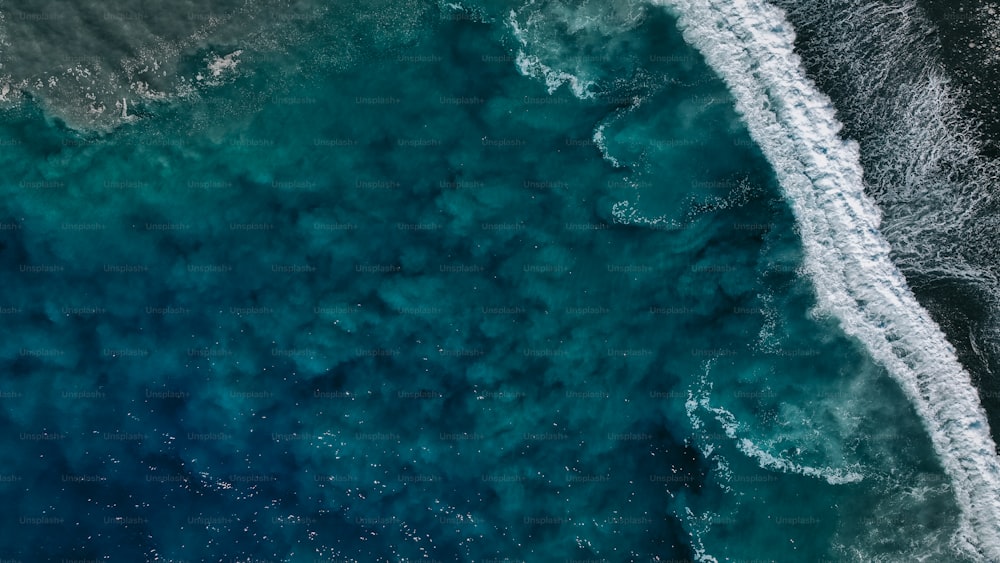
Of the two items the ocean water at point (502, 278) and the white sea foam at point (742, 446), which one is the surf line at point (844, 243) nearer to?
the ocean water at point (502, 278)

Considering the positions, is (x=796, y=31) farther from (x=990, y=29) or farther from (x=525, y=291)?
(x=525, y=291)

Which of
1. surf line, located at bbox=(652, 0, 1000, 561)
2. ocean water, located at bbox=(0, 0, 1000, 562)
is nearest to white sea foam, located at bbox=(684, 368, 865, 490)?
ocean water, located at bbox=(0, 0, 1000, 562)

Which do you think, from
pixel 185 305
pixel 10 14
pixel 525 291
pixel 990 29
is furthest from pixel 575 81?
pixel 10 14

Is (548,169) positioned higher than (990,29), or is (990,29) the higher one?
(990,29)

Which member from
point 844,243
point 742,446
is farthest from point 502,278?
point 844,243

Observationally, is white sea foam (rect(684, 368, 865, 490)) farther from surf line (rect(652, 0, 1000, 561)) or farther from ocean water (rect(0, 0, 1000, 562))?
surf line (rect(652, 0, 1000, 561))

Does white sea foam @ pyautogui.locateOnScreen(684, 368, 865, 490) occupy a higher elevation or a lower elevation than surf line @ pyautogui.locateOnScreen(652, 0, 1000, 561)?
lower
